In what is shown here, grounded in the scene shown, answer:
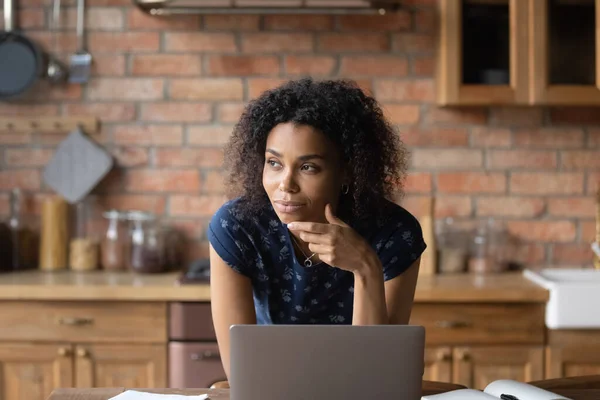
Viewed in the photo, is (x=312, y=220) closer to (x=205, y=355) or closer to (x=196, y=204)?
(x=205, y=355)

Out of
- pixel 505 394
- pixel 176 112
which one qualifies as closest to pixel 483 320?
pixel 505 394

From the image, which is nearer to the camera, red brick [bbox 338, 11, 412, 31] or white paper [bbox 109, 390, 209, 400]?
white paper [bbox 109, 390, 209, 400]

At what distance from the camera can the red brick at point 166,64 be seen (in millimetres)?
3246

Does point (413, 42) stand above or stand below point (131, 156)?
above

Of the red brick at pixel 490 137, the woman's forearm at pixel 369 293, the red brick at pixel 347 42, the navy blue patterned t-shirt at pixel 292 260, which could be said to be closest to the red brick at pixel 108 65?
the red brick at pixel 347 42

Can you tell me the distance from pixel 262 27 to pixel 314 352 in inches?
84.0

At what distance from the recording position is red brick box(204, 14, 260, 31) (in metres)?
3.23

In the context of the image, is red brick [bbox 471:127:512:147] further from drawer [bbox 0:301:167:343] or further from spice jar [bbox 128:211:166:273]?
drawer [bbox 0:301:167:343]

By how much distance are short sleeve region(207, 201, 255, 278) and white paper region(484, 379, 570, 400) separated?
0.60m

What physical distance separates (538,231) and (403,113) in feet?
2.24

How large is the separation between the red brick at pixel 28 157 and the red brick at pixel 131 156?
25 cm

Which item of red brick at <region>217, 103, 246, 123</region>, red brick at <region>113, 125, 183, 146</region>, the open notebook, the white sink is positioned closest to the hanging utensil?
red brick at <region>113, 125, 183, 146</region>

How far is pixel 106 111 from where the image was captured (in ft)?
10.7

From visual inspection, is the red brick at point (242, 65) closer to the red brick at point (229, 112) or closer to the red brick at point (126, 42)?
the red brick at point (229, 112)
